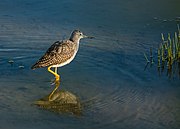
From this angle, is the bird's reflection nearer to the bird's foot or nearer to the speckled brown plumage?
the bird's foot

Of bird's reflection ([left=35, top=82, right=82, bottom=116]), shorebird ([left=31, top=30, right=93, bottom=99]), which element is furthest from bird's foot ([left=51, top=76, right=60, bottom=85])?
bird's reflection ([left=35, top=82, right=82, bottom=116])

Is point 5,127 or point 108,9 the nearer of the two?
point 5,127

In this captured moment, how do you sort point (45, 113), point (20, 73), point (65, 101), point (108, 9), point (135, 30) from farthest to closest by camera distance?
point (108, 9) → point (135, 30) → point (20, 73) → point (65, 101) → point (45, 113)

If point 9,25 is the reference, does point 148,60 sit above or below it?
below

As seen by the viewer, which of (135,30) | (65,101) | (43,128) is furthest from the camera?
(135,30)

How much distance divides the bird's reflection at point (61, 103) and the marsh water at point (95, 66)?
0.10 m

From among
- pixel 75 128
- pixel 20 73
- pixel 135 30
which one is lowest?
pixel 75 128

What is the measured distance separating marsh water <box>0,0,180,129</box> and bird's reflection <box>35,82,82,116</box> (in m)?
0.10

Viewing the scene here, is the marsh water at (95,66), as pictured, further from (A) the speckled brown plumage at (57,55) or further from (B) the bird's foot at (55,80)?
(A) the speckled brown plumage at (57,55)

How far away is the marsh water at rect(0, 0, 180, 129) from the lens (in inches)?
266

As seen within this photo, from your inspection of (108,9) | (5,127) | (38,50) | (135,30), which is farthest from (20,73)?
(108,9)

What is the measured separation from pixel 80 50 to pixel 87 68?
30.8 inches

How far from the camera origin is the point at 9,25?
10.2 metres

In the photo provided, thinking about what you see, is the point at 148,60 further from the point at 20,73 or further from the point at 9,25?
the point at 9,25
